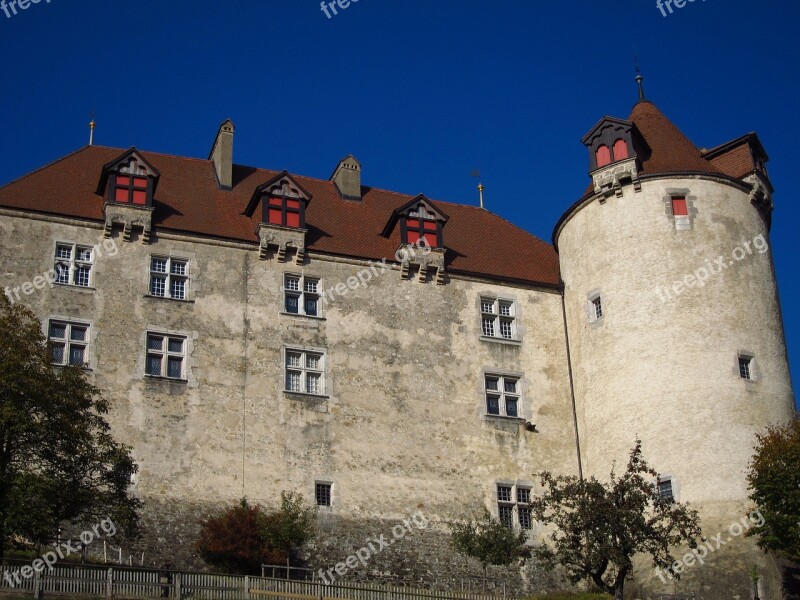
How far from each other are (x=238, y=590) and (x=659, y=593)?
49.0 feet

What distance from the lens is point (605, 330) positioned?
4562 centimetres

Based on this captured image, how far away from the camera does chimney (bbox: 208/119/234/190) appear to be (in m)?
49.1

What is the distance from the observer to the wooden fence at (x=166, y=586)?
30172 millimetres

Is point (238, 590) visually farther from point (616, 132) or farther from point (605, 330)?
point (616, 132)

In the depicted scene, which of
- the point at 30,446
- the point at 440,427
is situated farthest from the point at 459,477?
the point at 30,446

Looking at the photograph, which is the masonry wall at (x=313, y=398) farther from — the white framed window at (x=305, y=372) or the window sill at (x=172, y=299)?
the white framed window at (x=305, y=372)

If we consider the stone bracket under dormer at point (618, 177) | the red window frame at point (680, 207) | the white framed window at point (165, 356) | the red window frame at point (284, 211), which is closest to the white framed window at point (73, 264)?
the white framed window at point (165, 356)

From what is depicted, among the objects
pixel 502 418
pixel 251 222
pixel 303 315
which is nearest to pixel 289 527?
pixel 303 315

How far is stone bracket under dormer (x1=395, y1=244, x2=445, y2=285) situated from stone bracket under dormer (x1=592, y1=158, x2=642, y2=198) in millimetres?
6468

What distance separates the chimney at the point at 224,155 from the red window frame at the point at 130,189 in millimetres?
4910

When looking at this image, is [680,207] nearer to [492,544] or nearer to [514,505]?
[514,505]

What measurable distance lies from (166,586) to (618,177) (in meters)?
23.7

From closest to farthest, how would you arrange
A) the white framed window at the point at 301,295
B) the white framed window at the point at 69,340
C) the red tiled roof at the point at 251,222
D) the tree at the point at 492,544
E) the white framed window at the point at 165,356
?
the tree at the point at 492,544 < the white framed window at the point at 69,340 < the white framed window at the point at 165,356 < the red tiled roof at the point at 251,222 < the white framed window at the point at 301,295

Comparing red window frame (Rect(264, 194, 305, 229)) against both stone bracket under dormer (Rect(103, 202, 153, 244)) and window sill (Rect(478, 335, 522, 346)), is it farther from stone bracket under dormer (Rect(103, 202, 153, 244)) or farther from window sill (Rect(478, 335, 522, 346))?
window sill (Rect(478, 335, 522, 346))
